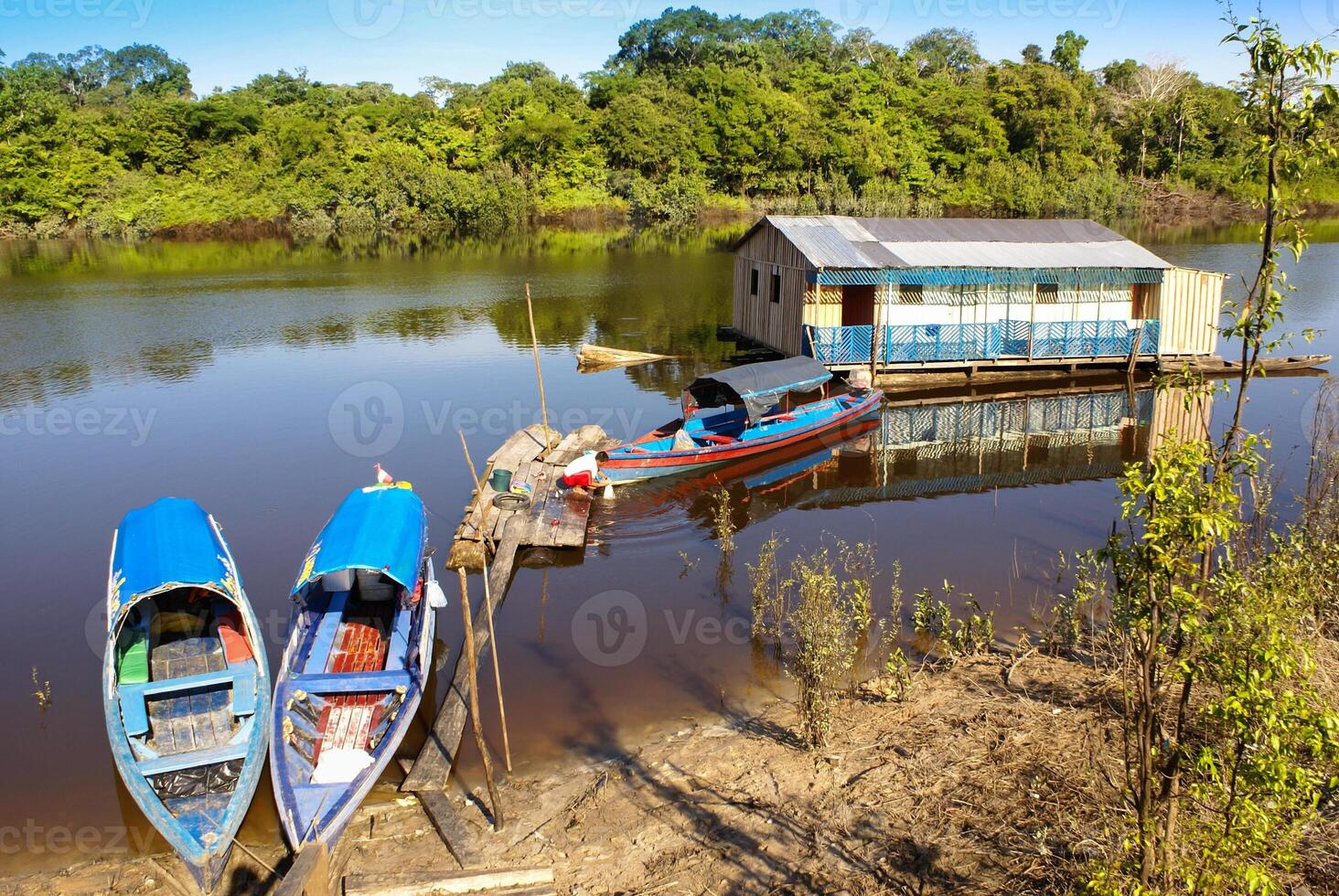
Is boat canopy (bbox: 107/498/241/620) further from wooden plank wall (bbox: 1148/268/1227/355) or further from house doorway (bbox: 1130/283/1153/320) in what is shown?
house doorway (bbox: 1130/283/1153/320)

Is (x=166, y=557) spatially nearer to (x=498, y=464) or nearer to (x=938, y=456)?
(x=498, y=464)

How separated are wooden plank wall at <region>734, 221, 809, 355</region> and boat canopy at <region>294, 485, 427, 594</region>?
13636 mm

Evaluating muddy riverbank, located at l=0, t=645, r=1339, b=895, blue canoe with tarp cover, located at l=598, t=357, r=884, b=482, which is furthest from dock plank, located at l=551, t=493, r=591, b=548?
muddy riverbank, located at l=0, t=645, r=1339, b=895

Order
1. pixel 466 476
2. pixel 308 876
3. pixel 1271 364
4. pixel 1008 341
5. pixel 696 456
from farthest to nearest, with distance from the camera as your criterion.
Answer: pixel 1008 341 < pixel 1271 364 < pixel 466 476 < pixel 696 456 < pixel 308 876

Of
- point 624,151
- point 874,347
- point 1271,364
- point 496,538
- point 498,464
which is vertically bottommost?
point 496,538

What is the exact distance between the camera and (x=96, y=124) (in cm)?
6025

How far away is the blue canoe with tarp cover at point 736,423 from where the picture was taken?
16266mm

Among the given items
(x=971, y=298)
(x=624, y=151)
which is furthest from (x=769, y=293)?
(x=624, y=151)

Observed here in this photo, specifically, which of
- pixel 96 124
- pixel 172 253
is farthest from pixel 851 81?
pixel 96 124

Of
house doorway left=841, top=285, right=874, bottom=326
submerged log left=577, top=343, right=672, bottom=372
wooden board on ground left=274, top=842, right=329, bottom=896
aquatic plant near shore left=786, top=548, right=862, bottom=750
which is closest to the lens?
wooden board on ground left=274, top=842, right=329, bottom=896

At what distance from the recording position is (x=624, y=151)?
63.2m

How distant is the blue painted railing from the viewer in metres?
22.9

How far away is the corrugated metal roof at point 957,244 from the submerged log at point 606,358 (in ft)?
16.4

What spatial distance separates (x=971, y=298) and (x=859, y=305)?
300cm
